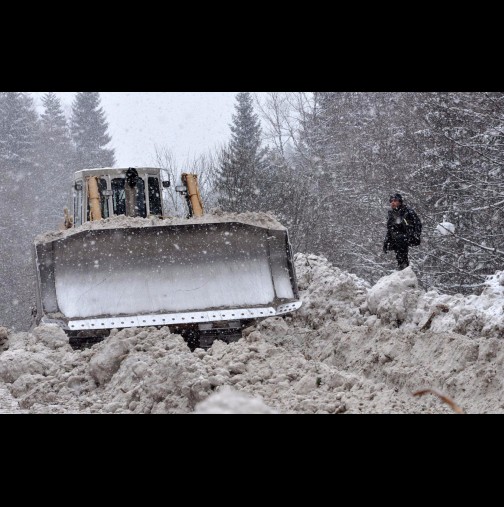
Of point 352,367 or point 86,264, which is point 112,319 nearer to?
point 86,264

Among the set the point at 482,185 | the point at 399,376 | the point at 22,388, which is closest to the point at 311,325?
the point at 399,376

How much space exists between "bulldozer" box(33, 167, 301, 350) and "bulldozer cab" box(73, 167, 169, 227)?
4.99ft

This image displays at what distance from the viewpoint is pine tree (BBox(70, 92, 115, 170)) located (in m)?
38.9

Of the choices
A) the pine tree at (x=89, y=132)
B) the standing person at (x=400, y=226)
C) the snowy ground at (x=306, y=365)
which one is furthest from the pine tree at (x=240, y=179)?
the pine tree at (x=89, y=132)

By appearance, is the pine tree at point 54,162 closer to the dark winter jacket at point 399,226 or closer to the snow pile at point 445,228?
the snow pile at point 445,228

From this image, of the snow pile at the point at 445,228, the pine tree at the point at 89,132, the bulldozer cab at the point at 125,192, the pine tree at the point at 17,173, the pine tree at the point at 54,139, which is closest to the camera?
the bulldozer cab at the point at 125,192

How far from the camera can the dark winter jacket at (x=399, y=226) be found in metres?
9.24

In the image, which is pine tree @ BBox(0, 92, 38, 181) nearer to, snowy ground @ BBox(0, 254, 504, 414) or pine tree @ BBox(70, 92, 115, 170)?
pine tree @ BBox(70, 92, 115, 170)

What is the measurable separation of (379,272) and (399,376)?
37.1ft

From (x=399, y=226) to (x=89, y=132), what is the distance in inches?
1263

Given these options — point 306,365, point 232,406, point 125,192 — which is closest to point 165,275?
point 125,192

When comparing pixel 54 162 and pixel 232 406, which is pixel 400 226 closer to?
pixel 232 406

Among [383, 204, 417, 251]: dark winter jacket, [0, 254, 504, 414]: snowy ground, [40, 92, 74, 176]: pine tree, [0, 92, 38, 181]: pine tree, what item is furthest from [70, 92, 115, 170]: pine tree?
[0, 254, 504, 414]: snowy ground

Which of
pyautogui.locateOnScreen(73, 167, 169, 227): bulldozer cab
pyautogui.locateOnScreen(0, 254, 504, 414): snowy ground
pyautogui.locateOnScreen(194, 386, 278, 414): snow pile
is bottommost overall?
pyautogui.locateOnScreen(0, 254, 504, 414): snowy ground
